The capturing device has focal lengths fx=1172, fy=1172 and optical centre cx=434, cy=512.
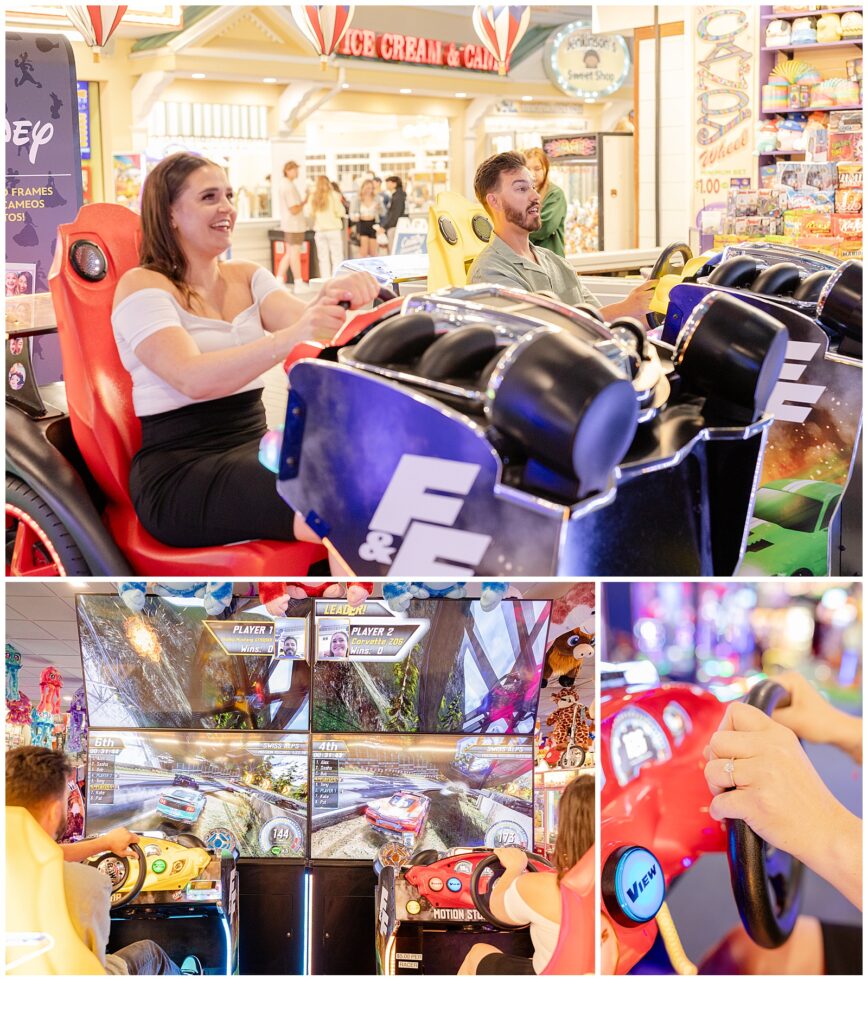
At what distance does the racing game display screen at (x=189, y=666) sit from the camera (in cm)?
157

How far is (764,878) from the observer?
1.51 m

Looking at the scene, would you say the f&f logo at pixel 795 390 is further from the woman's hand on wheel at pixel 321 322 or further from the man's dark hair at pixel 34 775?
the man's dark hair at pixel 34 775

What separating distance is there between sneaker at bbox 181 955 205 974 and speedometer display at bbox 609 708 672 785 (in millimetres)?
634

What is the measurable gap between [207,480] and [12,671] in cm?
→ 36

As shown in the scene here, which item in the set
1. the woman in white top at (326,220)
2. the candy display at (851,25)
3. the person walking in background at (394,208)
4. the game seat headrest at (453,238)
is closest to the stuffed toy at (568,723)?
the game seat headrest at (453,238)

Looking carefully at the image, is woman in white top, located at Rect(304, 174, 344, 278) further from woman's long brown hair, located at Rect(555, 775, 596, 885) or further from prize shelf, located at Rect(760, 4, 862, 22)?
woman's long brown hair, located at Rect(555, 775, 596, 885)

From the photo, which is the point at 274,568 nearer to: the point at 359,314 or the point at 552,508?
the point at 359,314

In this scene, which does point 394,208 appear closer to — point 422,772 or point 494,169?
point 494,169

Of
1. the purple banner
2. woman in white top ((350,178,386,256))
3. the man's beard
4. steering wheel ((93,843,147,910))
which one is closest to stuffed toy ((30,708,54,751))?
steering wheel ((93,843,147,910))

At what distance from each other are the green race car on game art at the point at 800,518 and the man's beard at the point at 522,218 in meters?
1.18

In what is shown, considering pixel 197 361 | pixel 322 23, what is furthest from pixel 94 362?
pixel 322 23

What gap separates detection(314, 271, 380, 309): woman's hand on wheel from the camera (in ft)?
4.56

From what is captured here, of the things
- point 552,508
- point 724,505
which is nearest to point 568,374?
point 552,508
